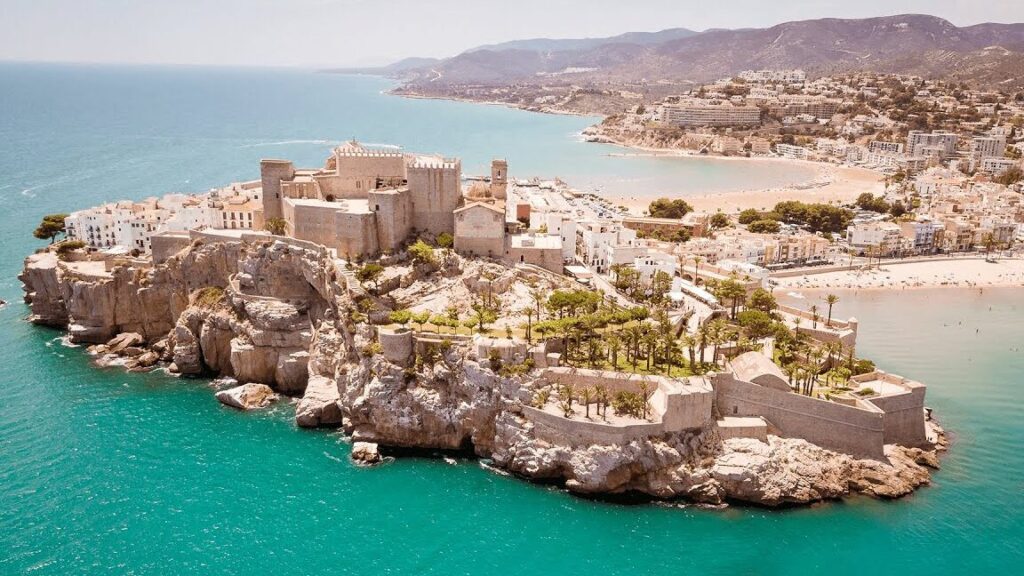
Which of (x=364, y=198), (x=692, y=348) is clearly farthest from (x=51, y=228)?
(x=692, y=348)

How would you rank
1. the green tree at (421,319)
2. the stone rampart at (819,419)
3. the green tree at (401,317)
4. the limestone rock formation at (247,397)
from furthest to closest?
the limestone rock formation at (247,397) → the green tree at (421,319) → the green tree at (401,317) → the stone rampart at (819,419)

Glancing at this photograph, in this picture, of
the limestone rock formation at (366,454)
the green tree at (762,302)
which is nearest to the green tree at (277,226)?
the limestone rock formation at (366,454)

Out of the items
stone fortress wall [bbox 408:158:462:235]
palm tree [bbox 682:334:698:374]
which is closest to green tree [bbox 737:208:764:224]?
stone fortress wall [bbox 408:158:462:235]

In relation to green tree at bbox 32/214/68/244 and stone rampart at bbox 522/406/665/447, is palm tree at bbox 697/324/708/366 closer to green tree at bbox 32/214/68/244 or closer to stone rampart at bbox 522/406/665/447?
stone rampart at bbox 522/406/665/447

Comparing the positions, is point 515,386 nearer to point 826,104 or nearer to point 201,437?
point 201,437

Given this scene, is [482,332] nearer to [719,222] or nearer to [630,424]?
[630,424]

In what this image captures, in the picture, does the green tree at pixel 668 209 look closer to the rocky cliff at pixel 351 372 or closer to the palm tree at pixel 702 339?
the palm tree at pixel 702 339

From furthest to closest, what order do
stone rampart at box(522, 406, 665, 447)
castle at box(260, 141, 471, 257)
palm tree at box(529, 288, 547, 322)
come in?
castle at box(260, 141, 471, 257), palm tree at box(529, 288, 547, 322), stone rampart at box(522, 406, 665, 447)
